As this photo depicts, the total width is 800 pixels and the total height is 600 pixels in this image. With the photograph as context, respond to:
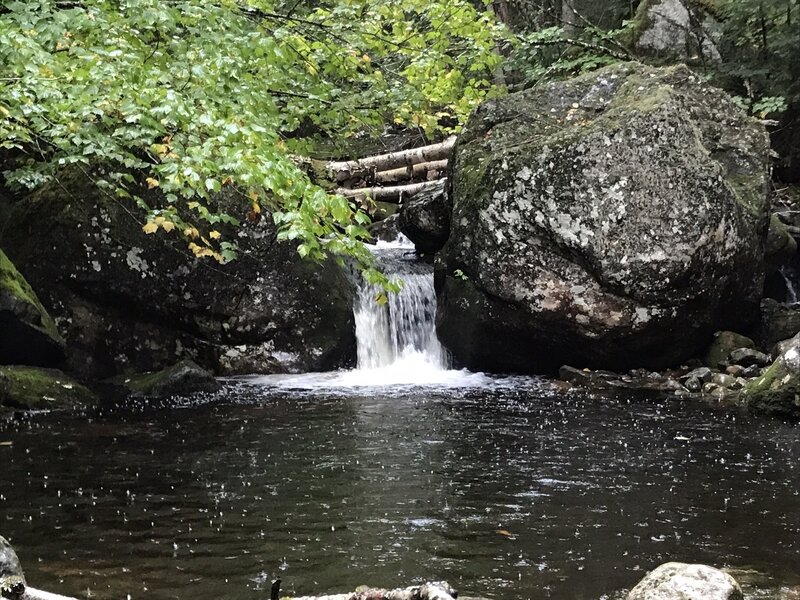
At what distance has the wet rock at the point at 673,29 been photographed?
1848cm

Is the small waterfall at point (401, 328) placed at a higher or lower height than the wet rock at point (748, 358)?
higher

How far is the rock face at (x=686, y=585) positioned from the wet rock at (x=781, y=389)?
6.17m

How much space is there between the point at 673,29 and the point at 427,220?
8.90 meters

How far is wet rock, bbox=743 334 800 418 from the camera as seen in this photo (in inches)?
366


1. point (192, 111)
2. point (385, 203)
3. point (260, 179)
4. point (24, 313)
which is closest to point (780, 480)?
point (260, 179)

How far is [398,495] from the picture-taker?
21.1ft

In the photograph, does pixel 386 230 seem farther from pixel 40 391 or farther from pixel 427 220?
pixel 40 391

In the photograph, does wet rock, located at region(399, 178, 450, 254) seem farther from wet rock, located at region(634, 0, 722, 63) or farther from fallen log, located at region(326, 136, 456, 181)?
wet rock, located at region(634, 0, 722, 63)

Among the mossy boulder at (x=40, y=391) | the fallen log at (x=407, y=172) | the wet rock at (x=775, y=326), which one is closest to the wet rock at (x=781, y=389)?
the wet rock at (x=775, y=326)

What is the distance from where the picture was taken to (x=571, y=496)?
20.9 feet

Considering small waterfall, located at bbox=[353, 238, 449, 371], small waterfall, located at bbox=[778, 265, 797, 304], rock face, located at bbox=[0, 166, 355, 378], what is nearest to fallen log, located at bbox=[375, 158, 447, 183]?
small waterfall, located at bbox=[353, 238, 449, 371]

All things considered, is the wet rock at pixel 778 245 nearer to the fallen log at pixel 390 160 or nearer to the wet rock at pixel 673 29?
the wet rock at pixel 673 29

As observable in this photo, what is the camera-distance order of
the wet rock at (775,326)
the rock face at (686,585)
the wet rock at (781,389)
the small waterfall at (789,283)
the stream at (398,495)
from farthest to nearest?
the small waterfall at (789,283), the wet rock at (775,326), the wet rock at (781,389), the stream at (398,495), the rock face at (686,585)

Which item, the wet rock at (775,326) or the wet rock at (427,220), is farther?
the wet rock at (427,220)
